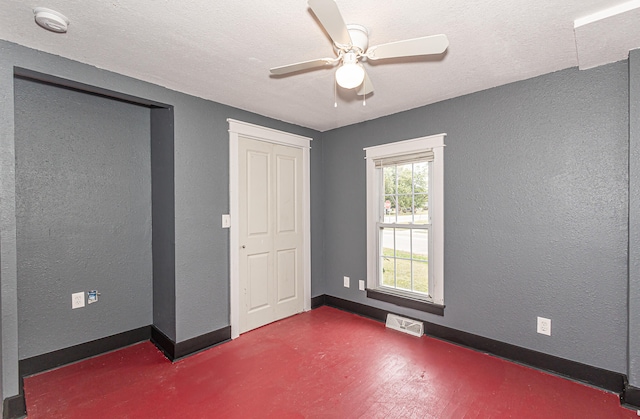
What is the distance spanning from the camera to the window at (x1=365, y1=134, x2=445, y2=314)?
3002mm

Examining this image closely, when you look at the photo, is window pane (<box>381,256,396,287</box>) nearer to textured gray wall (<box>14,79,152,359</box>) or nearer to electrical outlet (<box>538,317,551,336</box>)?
electrical outlet (<box>538,317,551,336</box>)

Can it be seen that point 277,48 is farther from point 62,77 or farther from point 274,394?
point 274,394

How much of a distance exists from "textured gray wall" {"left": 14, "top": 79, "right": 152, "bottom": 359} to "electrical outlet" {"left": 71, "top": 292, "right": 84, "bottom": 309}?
0.04 metres

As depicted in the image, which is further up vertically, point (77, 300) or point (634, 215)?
point (634, 215)

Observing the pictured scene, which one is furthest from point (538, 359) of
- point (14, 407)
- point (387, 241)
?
point (14, 407)

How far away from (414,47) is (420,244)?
7.00 feet

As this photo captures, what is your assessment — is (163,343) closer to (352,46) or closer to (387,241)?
(387,241)

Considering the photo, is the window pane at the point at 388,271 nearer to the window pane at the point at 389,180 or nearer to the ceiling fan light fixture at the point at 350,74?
the window pane at the point at 389,180

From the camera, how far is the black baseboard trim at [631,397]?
1.93 m

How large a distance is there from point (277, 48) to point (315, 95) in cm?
85

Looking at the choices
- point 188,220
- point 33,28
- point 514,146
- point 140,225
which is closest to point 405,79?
point 514,146

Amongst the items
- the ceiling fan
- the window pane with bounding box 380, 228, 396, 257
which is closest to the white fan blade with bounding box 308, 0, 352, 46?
the ceiling fan

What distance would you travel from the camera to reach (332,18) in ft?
4.23

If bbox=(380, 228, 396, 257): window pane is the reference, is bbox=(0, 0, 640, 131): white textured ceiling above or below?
above
